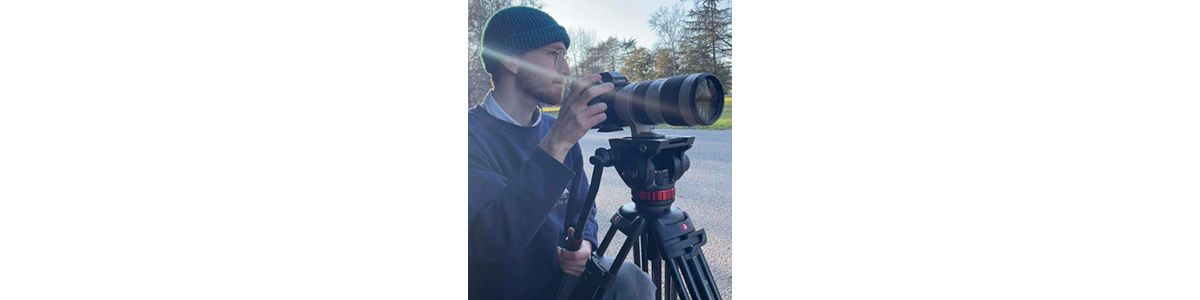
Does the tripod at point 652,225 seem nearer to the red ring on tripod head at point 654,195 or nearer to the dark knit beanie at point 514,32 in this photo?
the red ring on tripod head at point 654,195

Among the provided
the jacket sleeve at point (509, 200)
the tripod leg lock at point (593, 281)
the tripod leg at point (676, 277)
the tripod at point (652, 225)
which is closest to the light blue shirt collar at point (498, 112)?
the jacket sleeve at point (509, 200)

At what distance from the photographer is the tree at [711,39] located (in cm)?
Result: 225

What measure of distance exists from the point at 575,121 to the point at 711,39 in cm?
56

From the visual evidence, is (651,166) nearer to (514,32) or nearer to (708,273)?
(708,273)

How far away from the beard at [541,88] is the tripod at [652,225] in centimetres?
Answer: 23

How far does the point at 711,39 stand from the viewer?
2311 millimetres

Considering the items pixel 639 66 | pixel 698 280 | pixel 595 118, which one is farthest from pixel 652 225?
pixel 639 66

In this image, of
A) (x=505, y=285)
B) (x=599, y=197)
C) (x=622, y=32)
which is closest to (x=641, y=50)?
(x=622, y=32)

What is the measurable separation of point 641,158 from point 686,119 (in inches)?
6.9

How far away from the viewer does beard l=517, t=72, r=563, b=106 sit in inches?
84.2

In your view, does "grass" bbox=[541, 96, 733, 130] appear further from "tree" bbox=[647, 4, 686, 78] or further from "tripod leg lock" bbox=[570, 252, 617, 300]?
"tripod leg lock" bbox=[570, 252, 617, 300]

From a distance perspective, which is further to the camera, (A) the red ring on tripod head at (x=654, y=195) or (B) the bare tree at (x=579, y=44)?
(B) the bare tree at (x=579, y=44)

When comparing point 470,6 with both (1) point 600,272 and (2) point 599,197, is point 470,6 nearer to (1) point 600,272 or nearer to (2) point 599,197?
(2) point 599,197

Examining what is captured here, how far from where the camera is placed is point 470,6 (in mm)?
2229
